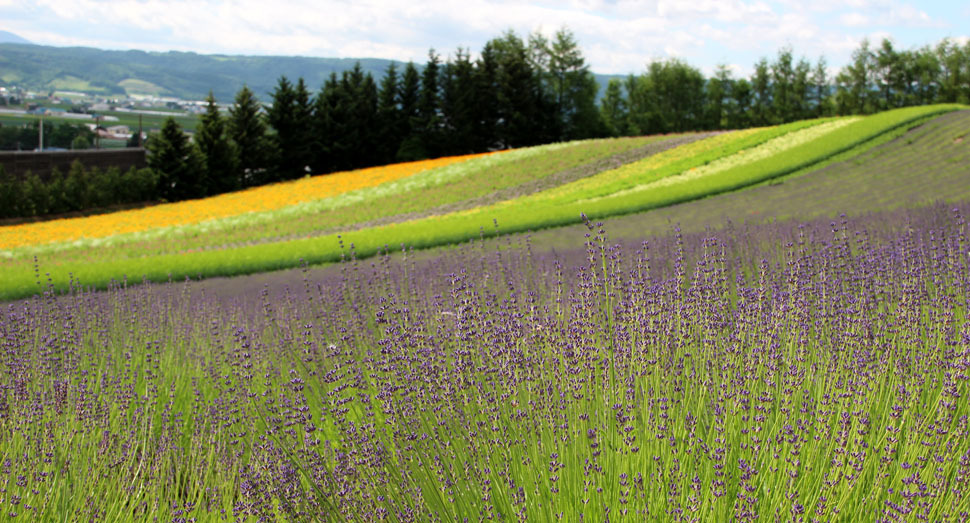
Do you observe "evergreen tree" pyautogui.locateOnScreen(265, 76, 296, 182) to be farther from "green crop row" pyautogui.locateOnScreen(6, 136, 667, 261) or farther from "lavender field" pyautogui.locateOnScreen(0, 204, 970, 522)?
"lavender field" pyautogui.locateOnScreen(0, 204, 970, 522)

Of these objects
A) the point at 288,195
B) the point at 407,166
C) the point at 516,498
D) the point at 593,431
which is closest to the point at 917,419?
the point at 593,431

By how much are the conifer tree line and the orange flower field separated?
2628 millimetres

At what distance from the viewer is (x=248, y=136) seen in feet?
113

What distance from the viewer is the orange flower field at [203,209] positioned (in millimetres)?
21814

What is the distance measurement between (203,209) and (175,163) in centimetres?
477

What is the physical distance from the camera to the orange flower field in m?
21.8

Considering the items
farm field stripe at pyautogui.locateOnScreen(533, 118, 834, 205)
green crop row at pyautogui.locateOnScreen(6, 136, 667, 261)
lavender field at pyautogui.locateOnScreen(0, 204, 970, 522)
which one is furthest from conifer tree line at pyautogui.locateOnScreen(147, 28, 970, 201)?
lavender field at pyautogui.locateOnScreen(0, 204, 970, 522)

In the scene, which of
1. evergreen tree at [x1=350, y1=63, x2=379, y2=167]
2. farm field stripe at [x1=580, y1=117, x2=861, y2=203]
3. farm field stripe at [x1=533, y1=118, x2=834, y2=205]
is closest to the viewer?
farm field stripe at [x1=580, y1=117, x2=861, y2=203]

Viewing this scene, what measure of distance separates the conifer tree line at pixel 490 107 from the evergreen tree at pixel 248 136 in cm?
5

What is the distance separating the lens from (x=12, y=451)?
12.2 feet

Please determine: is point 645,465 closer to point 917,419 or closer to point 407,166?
point 917,419

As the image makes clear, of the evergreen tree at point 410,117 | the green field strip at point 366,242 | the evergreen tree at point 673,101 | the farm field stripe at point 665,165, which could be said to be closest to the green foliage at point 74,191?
the green field strip at point 366,242

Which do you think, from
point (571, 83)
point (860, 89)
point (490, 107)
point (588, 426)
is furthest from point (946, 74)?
point (588, 426)

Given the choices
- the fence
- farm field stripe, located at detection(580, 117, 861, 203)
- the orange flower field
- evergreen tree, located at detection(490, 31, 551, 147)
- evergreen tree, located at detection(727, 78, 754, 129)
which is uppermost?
evergreen tree, located at detection(727, 78, 754, 129)
